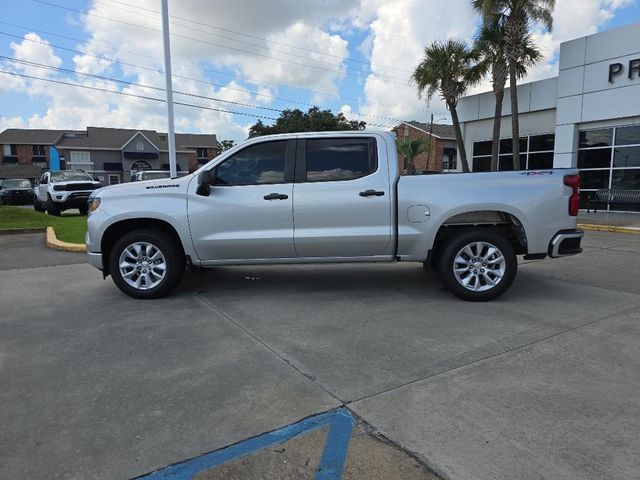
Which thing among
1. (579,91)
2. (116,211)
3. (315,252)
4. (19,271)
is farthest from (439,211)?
(579,91)

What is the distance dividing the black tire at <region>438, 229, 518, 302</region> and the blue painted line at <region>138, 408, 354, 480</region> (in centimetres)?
290

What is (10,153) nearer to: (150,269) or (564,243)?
(150,269)

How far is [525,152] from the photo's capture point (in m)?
21.9

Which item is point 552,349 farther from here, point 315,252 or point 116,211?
point 116,211

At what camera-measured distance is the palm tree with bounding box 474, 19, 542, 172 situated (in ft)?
61.6

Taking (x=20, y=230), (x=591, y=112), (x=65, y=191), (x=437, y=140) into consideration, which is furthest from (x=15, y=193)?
(x=437, y=140)

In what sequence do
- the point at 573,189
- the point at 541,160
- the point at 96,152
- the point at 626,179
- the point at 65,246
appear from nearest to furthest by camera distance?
the point at 573,189, the point at 65,246, the point at 626,179, the point at 541,160, the point at 96,152

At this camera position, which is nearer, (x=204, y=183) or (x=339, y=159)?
(x=204, y=183)

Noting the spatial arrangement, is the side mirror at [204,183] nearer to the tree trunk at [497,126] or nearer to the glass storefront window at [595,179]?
the tree trunk at [497,126]

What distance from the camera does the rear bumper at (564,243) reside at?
548cm

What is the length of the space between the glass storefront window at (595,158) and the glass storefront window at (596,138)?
8.8 inches

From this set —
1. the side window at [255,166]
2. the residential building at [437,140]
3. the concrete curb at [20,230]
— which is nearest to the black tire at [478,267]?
the side window at [255,166]

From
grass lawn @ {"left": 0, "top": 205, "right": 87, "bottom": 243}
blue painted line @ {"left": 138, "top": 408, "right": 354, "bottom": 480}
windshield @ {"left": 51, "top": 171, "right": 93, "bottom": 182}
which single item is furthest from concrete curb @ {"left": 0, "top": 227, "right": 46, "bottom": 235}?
blue painted line @ {"left": 138, "top": 408, "right": 354, "bottom": 480}

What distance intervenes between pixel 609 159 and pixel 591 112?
1.91m
